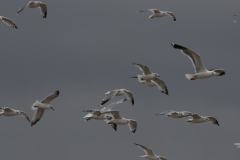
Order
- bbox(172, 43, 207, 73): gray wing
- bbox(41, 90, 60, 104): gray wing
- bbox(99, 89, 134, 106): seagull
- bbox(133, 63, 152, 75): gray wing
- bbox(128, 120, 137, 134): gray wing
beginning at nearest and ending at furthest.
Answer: bbox(172, 43, 207, 73): gray wing, bbox(99, 89, 134, 106): seagull, bbox(41, 90, 60, 104): gray wing, bbox(133, 63, 152, 75): gray wing, bbox(128, 120, 137, 134): gray wing

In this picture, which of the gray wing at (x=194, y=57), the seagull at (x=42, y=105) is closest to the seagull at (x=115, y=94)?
the seagull at (x=42, y=105)

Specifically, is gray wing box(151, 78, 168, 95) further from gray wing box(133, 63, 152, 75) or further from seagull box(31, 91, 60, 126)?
seagull box(31, 91, 60, 126)

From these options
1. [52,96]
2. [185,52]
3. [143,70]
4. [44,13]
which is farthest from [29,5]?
[185,52]

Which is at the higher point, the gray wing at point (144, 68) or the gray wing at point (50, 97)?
the gray wing at point (144, 68)

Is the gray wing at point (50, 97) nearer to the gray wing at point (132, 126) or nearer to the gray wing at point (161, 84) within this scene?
the gray wing at point (132, 126)

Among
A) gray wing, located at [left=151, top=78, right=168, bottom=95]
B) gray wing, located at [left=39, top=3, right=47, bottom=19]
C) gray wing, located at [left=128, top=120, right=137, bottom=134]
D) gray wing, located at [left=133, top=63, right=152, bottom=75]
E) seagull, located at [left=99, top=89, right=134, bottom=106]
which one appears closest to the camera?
seagull, located at [left=99, top=89, right=134, bottom=106]

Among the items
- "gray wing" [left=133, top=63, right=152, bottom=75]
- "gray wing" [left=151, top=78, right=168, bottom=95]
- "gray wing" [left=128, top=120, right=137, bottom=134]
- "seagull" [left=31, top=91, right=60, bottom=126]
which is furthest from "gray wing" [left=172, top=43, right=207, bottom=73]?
"gray wing" [left=128, top=120, right=137, bottom=134]

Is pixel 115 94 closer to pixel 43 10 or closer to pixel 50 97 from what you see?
pixel 50 97

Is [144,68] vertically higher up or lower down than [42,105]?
higher up

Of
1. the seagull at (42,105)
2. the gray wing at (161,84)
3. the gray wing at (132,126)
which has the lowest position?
the gray wing at (132,126)

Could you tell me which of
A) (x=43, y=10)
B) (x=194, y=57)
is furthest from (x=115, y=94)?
(x=43, y=10)

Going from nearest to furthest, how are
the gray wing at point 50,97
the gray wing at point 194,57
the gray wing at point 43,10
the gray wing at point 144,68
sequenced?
the gray wing at point 194,57 → the gray wing at point 50,97 → the gray wing at point 144,68 → the gray wing at point 43,10

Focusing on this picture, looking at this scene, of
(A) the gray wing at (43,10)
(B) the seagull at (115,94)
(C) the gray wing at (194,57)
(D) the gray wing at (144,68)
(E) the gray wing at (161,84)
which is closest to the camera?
(C) the gray wing at (194,57)

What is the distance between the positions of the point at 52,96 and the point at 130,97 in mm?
3835
